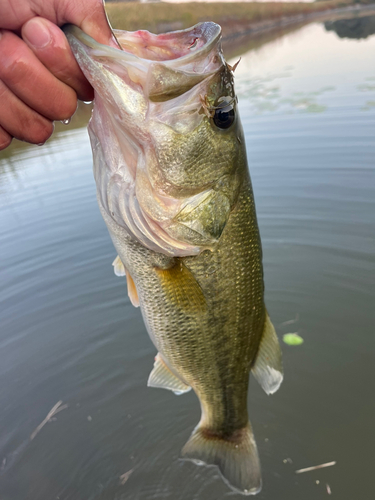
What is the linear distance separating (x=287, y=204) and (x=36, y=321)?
348 cm

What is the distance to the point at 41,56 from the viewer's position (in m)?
1.14

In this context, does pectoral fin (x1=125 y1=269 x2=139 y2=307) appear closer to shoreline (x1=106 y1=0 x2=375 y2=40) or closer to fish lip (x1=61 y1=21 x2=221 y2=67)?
fish lip (x1=61 y1=21 x2=221 y2=67)

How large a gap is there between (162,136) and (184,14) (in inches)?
1050

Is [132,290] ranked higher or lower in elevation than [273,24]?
lower

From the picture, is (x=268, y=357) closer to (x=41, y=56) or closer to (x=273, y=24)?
(x=41, y=56)

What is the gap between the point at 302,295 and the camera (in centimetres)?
379

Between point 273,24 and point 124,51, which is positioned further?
point 273,24

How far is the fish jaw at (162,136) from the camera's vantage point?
1.22m

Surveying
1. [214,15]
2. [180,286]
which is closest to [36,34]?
[180,286]

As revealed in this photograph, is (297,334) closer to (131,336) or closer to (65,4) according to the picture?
(131,336)

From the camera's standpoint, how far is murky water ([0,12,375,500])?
257 cm

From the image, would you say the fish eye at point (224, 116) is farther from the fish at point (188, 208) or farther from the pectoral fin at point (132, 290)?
the pectoral fin at point (132, 290)

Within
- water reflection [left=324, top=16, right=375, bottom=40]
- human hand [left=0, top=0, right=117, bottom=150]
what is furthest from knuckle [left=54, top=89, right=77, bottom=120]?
water reflection [left=324, top=16, right=375, bottom=40]

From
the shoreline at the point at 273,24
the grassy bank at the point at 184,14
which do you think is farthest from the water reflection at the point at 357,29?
the grassy bank at the point at 184,14
